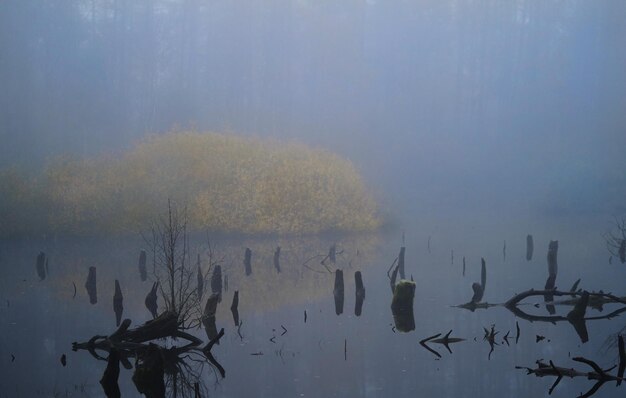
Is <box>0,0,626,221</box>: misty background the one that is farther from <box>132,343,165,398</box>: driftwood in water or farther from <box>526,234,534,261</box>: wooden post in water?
<box>132,343,165,398</box>: driftwood in water

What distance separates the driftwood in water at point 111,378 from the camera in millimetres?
10625

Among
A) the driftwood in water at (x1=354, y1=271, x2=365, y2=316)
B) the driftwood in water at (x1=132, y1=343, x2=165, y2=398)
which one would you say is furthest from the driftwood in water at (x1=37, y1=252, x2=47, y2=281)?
the driftwood in water at (x1=132, y1=343, x2=165, y2=398)

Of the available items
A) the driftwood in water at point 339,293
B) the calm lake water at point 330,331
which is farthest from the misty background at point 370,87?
the driftwood in water at point 339,293

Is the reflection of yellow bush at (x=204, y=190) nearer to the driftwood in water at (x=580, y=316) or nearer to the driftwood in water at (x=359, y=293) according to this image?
the driftwood in water at (x=359, y=293)

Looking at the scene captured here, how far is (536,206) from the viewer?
5650 centimetres

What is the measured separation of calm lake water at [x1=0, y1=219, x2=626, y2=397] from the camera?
1125 cm

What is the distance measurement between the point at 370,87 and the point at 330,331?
1869 inches

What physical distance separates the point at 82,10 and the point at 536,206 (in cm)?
3542

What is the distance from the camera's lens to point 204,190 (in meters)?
43.4

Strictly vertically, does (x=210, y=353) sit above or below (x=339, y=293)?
below

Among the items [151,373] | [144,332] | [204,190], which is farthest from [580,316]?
[204,190]

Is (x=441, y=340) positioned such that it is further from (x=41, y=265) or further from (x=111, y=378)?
(x=41, y=265)

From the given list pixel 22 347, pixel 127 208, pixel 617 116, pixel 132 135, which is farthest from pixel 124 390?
pixel 617 116

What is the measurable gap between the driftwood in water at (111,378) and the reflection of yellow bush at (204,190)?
105ft
